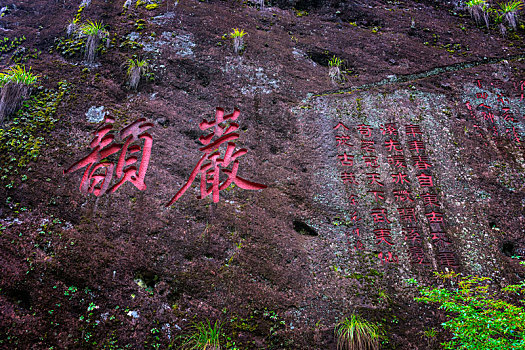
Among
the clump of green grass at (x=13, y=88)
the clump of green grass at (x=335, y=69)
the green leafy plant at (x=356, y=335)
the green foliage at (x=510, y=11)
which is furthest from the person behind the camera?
the green foliage at (x=510, y=11)

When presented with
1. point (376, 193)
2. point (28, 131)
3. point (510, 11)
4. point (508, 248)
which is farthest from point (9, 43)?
point (510, 11)

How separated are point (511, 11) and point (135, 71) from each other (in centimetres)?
623

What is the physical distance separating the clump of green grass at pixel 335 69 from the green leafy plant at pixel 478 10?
270 centimetres

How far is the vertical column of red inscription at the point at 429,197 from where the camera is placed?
3506mm

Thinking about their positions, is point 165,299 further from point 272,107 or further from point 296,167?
point 272,107

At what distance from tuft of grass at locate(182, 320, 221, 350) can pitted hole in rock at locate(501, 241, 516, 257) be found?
11.1 ft

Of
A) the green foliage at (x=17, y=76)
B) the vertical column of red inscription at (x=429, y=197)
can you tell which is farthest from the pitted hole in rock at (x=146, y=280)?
the vertical column of red inscription at (x=429, y=197)

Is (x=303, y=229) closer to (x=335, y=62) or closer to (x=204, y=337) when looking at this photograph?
(x=204, y=337)

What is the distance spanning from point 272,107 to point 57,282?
3156mm

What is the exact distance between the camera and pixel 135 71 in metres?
4.06

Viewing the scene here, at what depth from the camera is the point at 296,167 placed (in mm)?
3900

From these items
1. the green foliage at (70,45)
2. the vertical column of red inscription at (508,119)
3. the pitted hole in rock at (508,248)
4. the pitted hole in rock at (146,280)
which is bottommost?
the pitted hole in rock at (146,280)

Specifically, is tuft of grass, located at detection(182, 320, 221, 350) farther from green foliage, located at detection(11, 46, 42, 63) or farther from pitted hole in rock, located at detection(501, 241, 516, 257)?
green foliage, located at detection(11, 46, 42, 63)

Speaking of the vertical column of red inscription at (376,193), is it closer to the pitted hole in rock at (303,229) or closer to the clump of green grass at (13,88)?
the pitted hole in rock at (303,229)
